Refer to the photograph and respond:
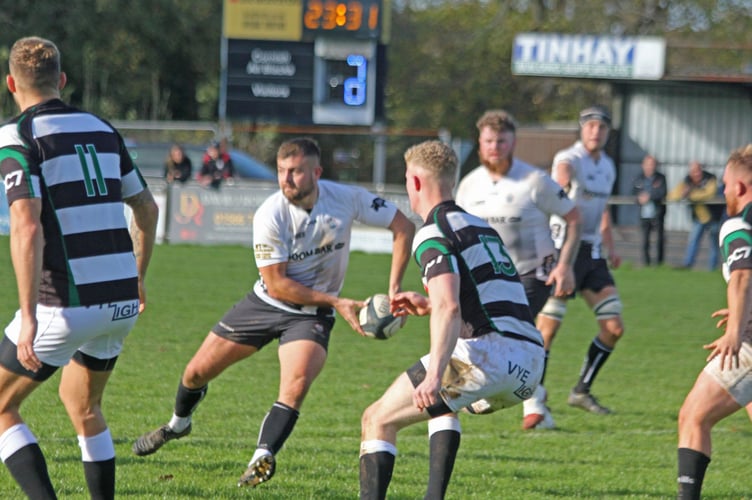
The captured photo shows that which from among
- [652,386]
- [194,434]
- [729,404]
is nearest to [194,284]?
[652,386]

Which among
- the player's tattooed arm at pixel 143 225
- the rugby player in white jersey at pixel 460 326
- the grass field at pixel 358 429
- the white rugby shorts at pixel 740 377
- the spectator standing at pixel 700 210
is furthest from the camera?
the spectator standing at pixel 700 210

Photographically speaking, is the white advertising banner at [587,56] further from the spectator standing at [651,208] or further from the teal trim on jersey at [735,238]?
the teal trim on jersey at [735,238]

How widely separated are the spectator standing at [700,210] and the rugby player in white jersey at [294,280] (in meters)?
15.8

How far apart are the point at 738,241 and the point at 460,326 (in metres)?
1.31

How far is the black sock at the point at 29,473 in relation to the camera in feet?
16.0

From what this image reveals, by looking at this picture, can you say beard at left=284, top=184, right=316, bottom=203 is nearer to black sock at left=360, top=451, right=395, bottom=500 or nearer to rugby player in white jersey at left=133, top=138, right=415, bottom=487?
rugby player in white jersey at left=133, top=138, right=415, bottom=487

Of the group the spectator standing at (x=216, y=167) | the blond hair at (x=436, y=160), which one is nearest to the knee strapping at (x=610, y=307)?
the blond hair at (x=436, y=160)

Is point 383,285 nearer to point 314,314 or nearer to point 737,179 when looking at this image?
point 314,314

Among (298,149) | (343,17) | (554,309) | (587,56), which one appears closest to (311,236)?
(298,149)

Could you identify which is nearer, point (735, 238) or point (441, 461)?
point (735, 238)

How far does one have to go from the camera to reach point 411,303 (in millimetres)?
5207

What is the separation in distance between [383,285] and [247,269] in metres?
2.67

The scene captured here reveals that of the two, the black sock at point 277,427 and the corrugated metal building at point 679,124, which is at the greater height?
the corrugated metal building at point 679,124

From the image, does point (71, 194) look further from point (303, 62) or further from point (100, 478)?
point (303, 62)
